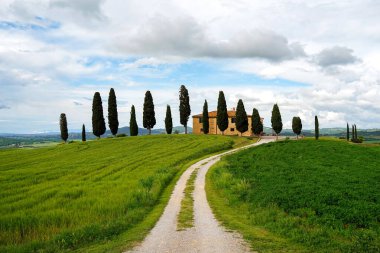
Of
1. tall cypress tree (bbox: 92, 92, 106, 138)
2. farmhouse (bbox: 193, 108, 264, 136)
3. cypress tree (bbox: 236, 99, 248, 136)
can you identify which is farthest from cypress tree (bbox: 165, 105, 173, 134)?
cypress tree (bbox: 236, 99, 248, 136)

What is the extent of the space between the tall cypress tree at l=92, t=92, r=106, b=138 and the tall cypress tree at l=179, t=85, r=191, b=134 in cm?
2234

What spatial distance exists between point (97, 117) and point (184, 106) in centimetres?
2490

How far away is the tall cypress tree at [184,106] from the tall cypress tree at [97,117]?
73.3ft

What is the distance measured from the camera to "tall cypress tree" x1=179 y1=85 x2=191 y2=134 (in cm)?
9994

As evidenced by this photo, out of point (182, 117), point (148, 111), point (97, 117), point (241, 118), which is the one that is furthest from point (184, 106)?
point (97, 117)

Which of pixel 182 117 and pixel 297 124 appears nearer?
pixel 182 117

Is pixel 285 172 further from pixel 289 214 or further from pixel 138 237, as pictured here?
pixel 138 237

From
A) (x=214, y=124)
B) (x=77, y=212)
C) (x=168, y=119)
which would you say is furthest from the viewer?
(x=214, y=124)

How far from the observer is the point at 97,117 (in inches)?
3649

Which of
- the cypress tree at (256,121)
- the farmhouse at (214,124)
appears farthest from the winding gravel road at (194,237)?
the farmhouse at (214,124)

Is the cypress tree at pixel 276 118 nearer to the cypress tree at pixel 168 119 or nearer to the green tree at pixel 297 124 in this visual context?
the green tree at pixel 297 124

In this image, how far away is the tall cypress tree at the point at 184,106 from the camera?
9994 cm

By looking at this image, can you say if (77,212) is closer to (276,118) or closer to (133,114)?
(133,114)

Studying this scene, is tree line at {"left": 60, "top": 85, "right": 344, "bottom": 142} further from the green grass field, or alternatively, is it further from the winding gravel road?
the winding gravel road
